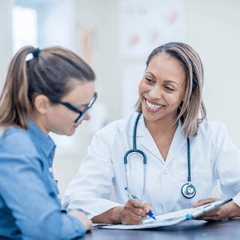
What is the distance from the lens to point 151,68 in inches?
53.1

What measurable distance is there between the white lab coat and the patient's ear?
515mm

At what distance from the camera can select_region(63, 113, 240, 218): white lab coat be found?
1323mm

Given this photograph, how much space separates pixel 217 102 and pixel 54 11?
1983 millimetres

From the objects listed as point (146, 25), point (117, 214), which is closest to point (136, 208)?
point (117, 214)

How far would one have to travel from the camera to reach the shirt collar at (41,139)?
84cm

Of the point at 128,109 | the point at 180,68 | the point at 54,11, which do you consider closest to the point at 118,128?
the point at 180,68

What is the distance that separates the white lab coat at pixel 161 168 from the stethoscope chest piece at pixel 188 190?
0.14 feet

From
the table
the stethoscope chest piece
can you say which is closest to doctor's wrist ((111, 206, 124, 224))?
the table

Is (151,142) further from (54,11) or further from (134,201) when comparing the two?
(54,11)

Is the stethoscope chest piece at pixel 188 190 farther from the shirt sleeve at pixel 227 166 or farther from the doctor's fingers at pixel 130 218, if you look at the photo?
the doctor's fingers at pixel 130 218

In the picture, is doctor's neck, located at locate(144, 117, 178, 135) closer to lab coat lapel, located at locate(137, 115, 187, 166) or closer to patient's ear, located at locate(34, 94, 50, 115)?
lab coat lapel, located at locate(137, 115, 187, 166)

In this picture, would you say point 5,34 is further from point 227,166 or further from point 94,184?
point 227,166

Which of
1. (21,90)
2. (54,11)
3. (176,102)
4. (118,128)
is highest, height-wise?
(54,11)

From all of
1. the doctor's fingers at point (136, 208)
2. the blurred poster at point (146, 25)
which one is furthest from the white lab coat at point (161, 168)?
the blurred poster at point (146, 25)
